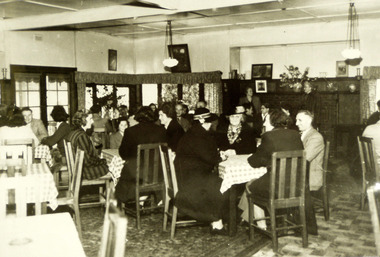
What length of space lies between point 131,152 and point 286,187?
191 centimetres

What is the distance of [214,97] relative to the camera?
12.1m

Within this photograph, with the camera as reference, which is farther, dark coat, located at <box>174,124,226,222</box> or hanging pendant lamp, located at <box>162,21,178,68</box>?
hanging pendant lamp, located at <box>162,21,178,68</box>

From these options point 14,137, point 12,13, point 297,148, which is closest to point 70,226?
point 297,148

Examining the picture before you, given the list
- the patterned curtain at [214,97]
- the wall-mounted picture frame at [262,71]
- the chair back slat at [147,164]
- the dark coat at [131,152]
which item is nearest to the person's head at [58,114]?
the dark coat at [131,152]

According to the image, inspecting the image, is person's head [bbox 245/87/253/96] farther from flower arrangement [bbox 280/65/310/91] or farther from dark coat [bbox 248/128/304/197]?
dark coat [bbox 248/128/304/197]

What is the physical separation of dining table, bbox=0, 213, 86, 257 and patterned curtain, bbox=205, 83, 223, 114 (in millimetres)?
9740

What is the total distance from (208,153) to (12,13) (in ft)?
20.0

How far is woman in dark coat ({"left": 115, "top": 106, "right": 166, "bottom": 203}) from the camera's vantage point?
5.22 m

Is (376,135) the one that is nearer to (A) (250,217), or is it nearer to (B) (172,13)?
(A) (250,217)

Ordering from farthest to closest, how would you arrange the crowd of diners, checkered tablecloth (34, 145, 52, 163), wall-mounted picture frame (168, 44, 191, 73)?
wall-mounted picture frame (168, 44, 191, 73), checkered tablecloth (34, 145, 52, 163), the crowd of diners

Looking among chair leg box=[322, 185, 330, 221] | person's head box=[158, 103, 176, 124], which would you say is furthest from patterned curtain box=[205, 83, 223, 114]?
chair leg box=[322, 185, 330, 221]

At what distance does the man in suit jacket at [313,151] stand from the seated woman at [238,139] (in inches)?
50.7

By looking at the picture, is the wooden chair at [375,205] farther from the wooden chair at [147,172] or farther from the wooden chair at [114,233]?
the wooden chair at [147,172]

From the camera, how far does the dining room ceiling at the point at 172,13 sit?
759 cm
